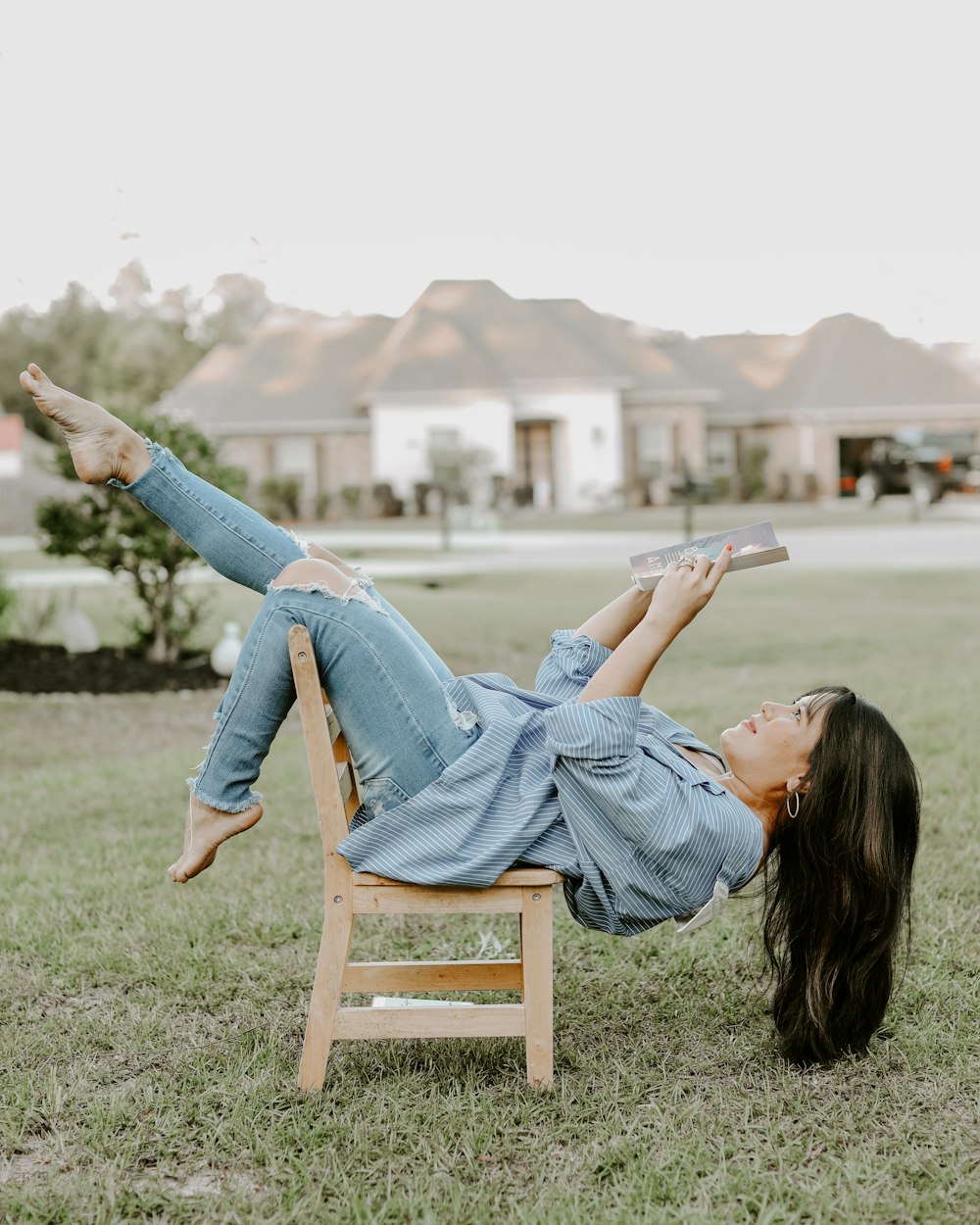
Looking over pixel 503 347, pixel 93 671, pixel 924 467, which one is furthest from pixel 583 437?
pixel 93 671

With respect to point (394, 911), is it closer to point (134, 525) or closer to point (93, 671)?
point (134, 525)

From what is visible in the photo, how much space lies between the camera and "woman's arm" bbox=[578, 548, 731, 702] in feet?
8.50

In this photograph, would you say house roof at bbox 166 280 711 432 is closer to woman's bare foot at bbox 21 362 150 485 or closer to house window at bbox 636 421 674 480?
house window at bbox 636 421 674 480

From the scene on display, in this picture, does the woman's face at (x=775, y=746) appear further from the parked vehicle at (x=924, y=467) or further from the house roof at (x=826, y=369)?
the house roof at (x=826, y=369)

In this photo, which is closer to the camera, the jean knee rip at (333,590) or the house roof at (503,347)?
the jean knee rip at (333,590)

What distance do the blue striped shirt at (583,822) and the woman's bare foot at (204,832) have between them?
237 millimetres

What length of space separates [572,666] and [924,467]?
85.9ft

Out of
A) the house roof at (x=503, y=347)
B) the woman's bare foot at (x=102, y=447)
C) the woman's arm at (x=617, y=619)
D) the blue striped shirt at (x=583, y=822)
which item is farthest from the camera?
the house roof at (x=503, y=347)

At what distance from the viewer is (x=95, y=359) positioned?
46000 millimetres

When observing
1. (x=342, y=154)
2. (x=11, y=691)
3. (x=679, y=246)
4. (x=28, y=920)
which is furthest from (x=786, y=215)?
(x=28, y=920)

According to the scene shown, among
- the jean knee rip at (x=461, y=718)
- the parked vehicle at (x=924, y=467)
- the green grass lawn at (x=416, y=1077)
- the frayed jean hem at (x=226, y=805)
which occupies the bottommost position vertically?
the parked vehicle at (x=924, y=467)

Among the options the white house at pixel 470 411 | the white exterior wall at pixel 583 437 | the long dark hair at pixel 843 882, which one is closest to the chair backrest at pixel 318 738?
the long dark hair at pixel 843 882

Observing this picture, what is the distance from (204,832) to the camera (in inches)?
106

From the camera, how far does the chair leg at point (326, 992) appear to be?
2.67 metres
